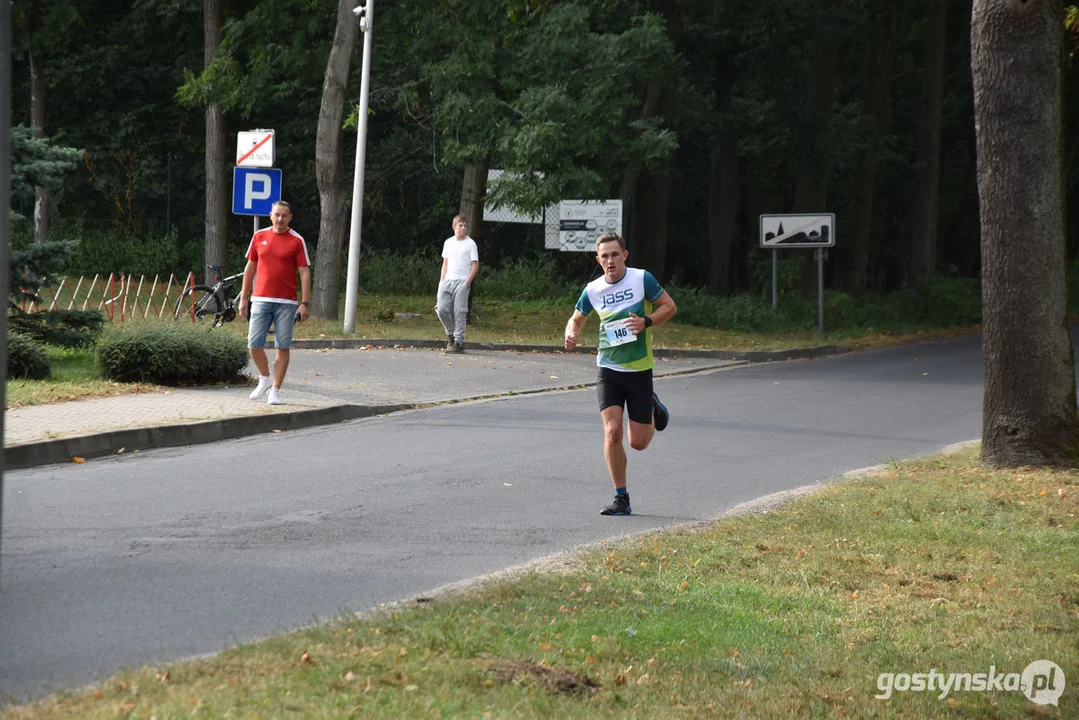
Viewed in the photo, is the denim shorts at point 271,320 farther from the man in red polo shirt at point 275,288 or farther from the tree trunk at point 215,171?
the tree trunk at point 215,171

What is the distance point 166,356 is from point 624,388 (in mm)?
7599

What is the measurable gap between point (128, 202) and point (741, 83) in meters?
15.7

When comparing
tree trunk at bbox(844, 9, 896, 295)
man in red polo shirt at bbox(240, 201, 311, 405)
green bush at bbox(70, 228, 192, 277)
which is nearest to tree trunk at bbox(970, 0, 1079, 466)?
man in red polo shirt at bbox(240, 201, 311, 405)

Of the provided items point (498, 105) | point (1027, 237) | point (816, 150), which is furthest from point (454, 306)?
point (816, 150)

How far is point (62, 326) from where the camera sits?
16.8 meters

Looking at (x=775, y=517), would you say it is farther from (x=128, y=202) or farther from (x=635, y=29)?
(x=128, y=202)

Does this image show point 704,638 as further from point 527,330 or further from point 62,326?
point 527,330

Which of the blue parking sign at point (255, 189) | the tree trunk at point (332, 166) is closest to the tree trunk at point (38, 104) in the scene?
the tree trunk at point (332, 166)

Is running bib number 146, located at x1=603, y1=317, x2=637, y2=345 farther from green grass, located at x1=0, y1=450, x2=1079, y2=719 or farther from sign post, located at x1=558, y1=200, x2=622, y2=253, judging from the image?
sign post, located at x1=558, y1=200, x2=622, y2=253

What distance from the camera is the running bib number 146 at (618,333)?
9.72m

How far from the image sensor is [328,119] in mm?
26078

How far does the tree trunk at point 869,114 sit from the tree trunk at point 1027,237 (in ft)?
91.1

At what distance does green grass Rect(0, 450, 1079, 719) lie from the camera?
16.2 feet

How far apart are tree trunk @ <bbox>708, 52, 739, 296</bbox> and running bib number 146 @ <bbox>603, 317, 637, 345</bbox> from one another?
1089 inches
